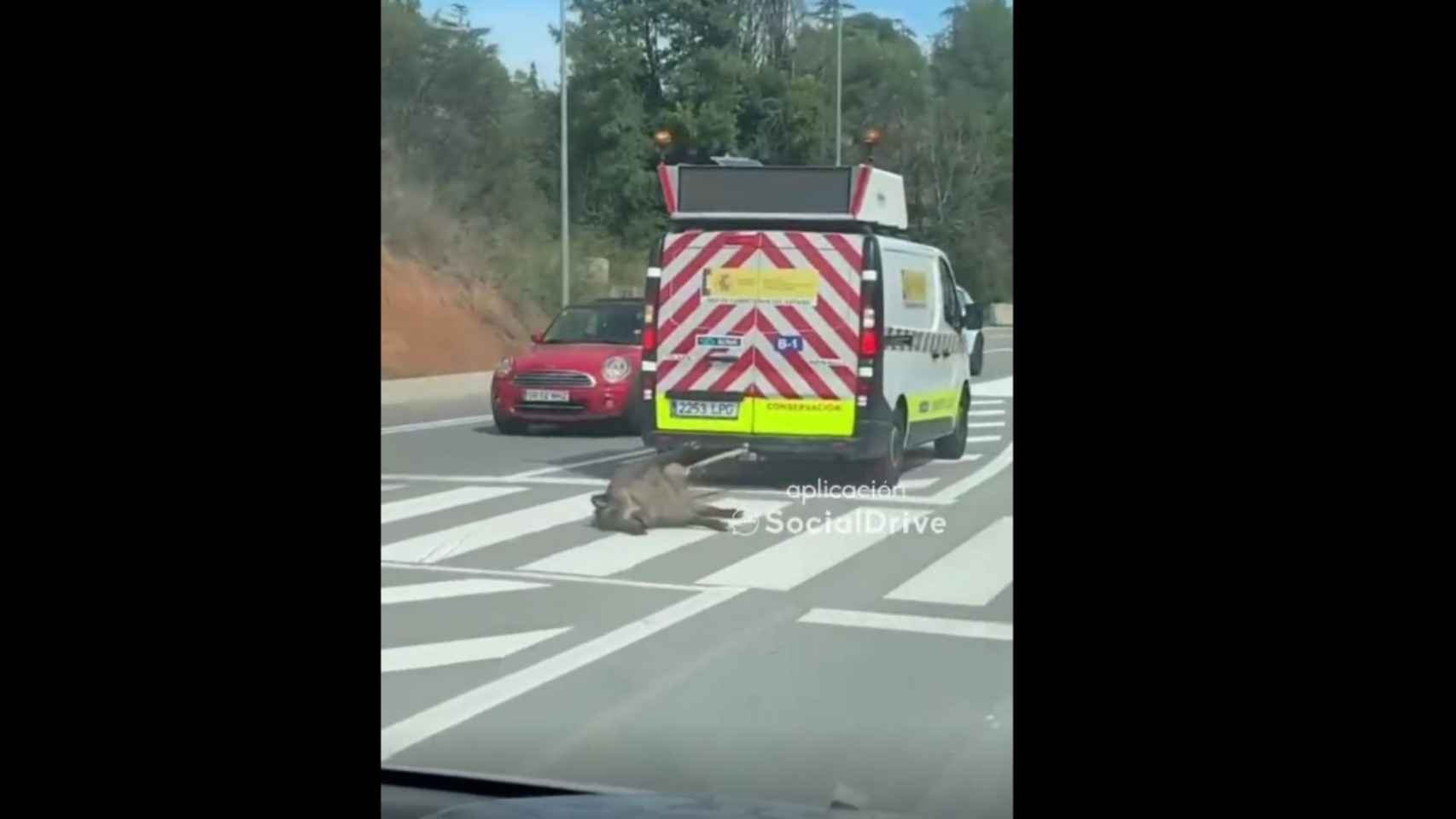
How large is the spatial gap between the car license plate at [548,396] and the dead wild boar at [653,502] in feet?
0.77

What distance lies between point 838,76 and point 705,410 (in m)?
0.91

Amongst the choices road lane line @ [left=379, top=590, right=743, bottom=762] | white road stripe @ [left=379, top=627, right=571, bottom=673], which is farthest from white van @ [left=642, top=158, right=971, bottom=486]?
white road stripe @ [left=379, top=627, right=571, bottom=673]

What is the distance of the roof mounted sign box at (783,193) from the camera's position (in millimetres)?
4484

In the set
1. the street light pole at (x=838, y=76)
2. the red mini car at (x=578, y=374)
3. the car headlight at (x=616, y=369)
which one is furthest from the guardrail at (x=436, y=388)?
the street light pole at (x=838, y=76)

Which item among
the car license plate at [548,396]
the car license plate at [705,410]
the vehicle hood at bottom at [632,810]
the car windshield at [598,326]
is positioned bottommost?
the vehicle hood at bottom at [632,810]

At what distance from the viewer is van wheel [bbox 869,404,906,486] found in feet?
14.8

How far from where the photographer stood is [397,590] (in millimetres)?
4629

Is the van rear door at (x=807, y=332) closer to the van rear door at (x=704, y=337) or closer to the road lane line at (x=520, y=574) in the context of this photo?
the van rear door at (x=704, y=337)

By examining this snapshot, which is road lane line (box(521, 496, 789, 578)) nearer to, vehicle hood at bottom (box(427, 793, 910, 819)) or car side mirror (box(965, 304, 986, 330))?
car side mirror (box(965, 304, 986, 330))

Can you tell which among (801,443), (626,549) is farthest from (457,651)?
(801,443)

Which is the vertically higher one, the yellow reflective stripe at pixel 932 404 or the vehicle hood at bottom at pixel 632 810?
the yellow reflective stripe at pixel 932 404

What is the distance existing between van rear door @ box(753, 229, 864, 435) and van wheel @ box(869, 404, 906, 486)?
0.12 m

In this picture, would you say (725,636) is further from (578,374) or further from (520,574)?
(578,374)

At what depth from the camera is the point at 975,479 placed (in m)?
4.48
